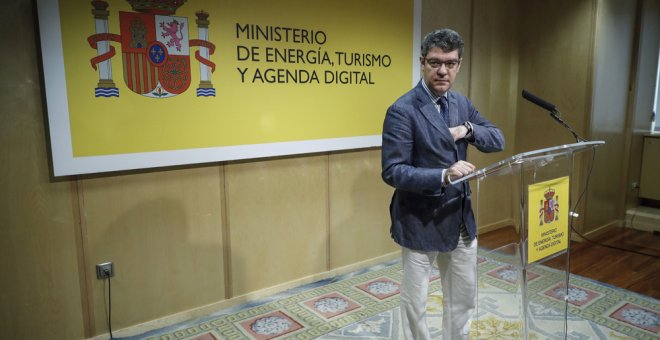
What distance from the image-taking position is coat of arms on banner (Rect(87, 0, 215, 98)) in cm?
227

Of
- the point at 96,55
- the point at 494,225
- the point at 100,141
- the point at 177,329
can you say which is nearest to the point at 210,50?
the point at 96,55

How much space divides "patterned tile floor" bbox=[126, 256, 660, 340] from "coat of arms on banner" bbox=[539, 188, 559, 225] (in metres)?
0.66

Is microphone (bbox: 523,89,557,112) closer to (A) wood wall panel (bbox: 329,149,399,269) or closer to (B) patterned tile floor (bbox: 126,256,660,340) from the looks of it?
(B) patterned tile floor (bbox: 126,256,660,340)

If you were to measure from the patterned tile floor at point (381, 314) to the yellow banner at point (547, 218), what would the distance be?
58 centimetres

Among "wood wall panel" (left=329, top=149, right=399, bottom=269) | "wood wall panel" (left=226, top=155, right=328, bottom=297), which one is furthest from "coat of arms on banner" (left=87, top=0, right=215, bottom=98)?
"wood wall panel" (left=329, top=149, right=399, bottom=269)

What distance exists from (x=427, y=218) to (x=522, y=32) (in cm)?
335

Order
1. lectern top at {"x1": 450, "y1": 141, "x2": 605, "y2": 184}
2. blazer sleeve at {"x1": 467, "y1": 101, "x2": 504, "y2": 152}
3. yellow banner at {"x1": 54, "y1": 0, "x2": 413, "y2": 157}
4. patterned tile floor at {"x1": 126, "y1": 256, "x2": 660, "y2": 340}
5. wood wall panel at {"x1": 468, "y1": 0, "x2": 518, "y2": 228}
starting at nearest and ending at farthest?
1. lectern top at {"x1": 450, "y1": 141, "x2": 605, "y2": 184}
2. blazer sleeve at {"x1": 467, "y1": 101, "x2": 504, "y2": 152}
3. yellow banner at {"x1": 54, "y1": 0, "x2": 413, "y2": 157}
4. patterned tile floor at {"x1": 126, "y1": 256, "x2": 660, "y2": 340}
5. wood wall panel at {"x1": 468, "y1": 0, "x2": 518, "y2": 228}

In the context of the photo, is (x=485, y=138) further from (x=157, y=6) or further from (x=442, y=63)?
(x=157, y=6)

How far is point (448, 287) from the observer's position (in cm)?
191

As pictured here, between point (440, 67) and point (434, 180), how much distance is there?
1.39 ft

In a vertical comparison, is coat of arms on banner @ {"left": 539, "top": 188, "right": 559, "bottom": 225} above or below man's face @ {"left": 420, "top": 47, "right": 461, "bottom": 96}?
below

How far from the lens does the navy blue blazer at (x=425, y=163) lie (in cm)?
169

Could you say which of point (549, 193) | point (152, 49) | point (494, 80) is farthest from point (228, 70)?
point (494, 80)

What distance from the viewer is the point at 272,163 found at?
9.64ft
